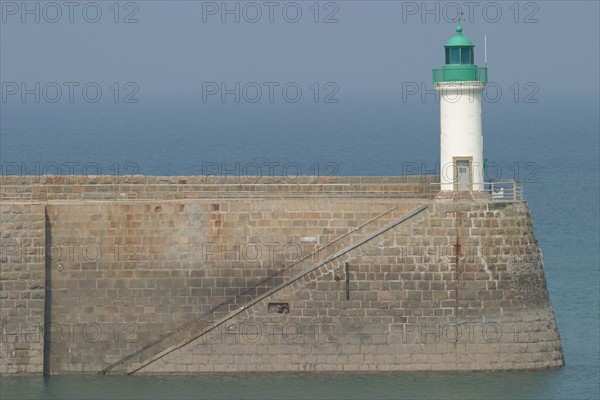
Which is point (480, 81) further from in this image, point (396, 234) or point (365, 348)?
point (365, 348)

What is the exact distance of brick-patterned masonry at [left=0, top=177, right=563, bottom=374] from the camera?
35.0m

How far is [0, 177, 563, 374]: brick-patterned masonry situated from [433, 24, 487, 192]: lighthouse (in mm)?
874

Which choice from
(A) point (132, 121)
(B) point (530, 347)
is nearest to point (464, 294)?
(B) point (530, 347)

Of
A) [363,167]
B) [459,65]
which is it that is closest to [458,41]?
[459,65]

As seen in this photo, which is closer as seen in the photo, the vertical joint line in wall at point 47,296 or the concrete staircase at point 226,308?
the vertical joint line in wall at point 47,296

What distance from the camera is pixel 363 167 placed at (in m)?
82.1

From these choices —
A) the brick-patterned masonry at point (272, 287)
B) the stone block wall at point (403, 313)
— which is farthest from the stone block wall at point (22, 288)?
the stone block wall at point (403, 313)

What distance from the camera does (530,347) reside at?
115ft

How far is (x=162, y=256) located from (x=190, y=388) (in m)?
2.99

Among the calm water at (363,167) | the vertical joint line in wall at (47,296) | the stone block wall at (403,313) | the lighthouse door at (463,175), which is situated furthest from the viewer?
the lighthouse door at (463,175)

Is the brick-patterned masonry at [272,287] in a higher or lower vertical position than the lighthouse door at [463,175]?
lower

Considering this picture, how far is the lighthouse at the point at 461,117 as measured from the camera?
35.7 metres

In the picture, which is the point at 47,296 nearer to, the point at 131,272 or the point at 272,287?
the point at 131,272

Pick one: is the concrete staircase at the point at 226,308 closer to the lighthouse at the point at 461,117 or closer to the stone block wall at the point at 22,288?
the lighthouse at the point at 461,117
